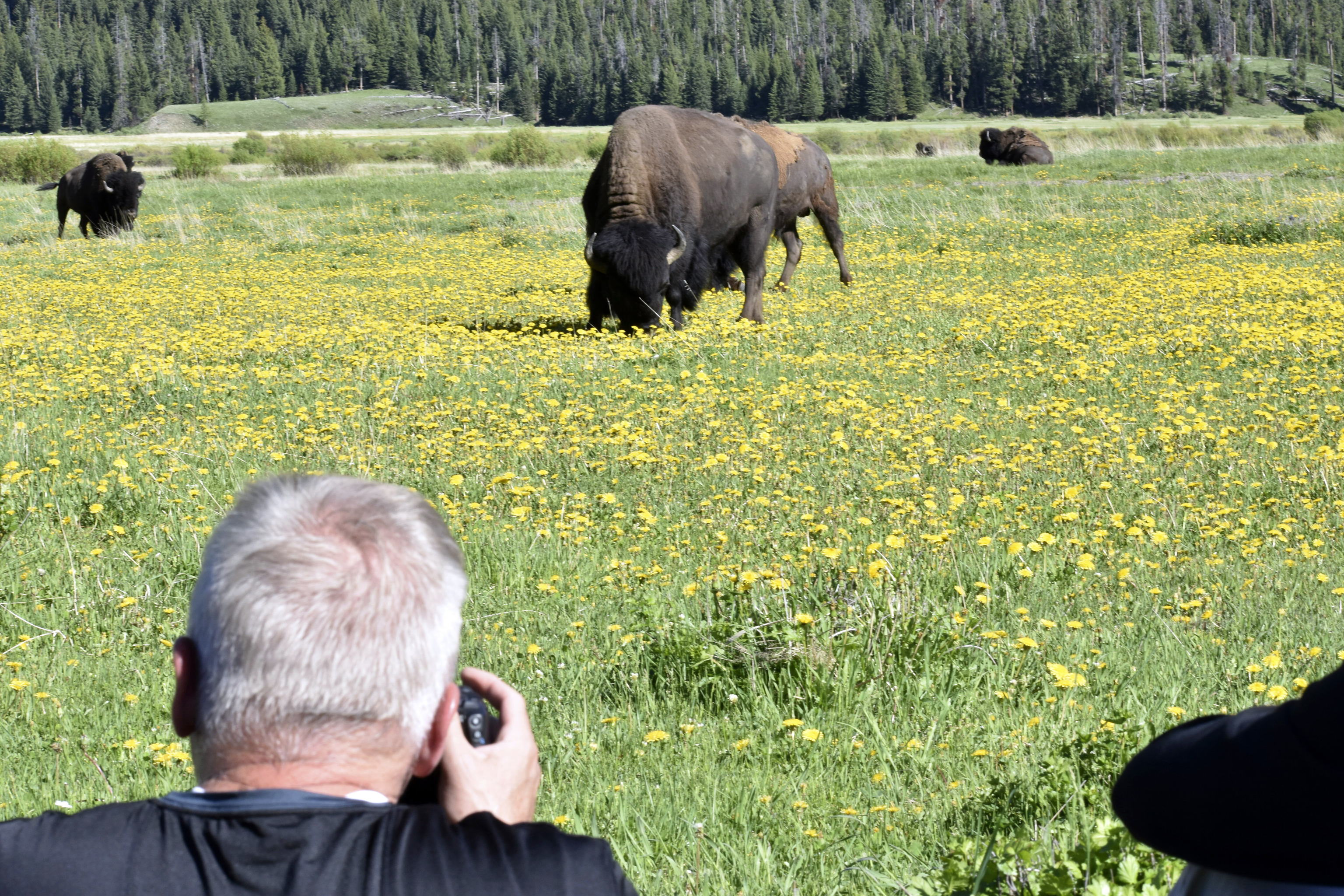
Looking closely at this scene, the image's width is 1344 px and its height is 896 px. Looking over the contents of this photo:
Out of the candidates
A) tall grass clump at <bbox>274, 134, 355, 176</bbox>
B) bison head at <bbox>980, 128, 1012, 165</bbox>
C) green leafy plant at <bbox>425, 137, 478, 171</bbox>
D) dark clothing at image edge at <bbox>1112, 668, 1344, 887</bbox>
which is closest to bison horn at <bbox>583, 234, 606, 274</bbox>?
dark clothing at image edge at <bbox>1112, 668, 1344, 887</bbox>

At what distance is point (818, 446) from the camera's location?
7469 mm

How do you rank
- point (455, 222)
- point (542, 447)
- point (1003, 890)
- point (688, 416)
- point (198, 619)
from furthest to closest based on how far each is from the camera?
point (455, 222) < point (688, 416) < point (542, 447) < point (1003, 890) < point (198, 619)

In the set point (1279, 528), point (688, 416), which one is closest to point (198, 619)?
point (1279, 528)

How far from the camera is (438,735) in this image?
1739 mm

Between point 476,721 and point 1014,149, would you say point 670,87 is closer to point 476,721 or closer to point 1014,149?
point 1014,149

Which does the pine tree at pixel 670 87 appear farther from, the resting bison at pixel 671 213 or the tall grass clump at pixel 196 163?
the resting bison at pixel 671 213

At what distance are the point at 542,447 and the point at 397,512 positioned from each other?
5.74 metres

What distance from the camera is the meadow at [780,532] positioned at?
3436mm

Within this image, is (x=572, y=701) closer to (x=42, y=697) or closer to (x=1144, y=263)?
(x=42, y=697)

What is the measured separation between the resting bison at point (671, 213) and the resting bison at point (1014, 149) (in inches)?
1246

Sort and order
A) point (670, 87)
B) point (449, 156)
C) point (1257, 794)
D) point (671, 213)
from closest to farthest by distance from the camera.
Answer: point (1257, 794) → point (671, 213) → point (449, 156) → point (670, 87)

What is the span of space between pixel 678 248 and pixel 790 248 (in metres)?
5.43

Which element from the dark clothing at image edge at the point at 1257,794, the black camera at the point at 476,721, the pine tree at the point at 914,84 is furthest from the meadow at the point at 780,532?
the pine tree at the point at 914,84

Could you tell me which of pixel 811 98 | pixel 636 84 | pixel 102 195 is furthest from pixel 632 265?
pixel 636 84
